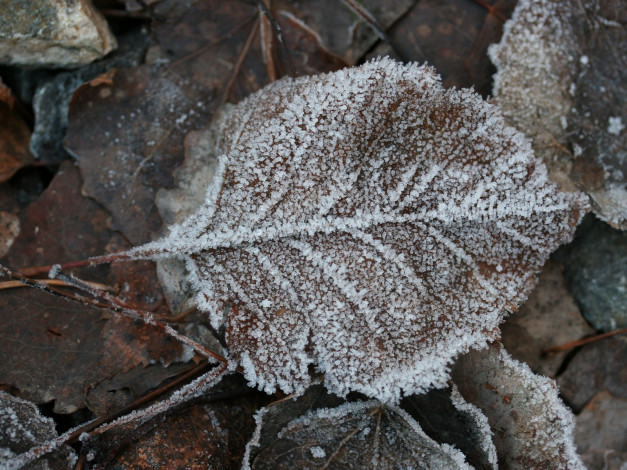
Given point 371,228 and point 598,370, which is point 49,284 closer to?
point 371,228

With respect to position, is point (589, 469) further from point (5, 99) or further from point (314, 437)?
point (5, 99)

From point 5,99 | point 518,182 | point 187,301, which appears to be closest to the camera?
point 518,182

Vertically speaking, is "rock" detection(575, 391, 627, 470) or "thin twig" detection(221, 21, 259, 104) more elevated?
"thin twig" detection(221, 21, 259, 104)

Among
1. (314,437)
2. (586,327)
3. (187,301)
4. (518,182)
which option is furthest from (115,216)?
(586,327)

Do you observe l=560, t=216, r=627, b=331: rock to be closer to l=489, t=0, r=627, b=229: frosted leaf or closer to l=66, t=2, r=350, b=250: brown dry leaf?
l=489, t=0, r=627, b=229: frosted leaf

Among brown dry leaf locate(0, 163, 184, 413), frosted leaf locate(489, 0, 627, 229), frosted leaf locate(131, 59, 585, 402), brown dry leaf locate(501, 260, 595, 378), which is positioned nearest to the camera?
frosted leaf locate(131, 59, 585, 402)

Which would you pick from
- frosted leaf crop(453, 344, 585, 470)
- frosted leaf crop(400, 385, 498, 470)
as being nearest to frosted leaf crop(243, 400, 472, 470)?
frosted leaf crop(400, 385, 498, 470)
